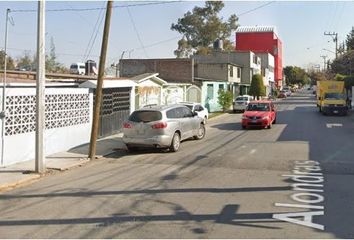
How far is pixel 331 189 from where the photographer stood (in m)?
10.4

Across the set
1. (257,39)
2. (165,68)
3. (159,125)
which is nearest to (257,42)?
(257,39)

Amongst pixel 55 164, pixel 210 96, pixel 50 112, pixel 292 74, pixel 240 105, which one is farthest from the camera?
pixel 292 74

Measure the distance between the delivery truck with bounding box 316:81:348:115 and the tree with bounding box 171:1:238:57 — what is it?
38270 millimetres

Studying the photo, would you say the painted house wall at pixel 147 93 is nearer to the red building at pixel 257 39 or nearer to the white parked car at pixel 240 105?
the white parked car at pixel 240 105

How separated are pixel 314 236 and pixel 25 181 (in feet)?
24.2

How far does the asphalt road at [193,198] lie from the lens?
7.46 m

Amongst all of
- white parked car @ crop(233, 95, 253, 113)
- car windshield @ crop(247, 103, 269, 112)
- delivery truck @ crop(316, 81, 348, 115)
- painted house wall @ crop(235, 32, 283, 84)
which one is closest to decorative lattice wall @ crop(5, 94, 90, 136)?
car windshield @ crop(247, 103, 269, 112)

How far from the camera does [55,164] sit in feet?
46.6

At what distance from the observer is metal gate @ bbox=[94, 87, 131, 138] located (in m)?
20.7

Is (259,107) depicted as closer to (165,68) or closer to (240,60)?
(165,68)

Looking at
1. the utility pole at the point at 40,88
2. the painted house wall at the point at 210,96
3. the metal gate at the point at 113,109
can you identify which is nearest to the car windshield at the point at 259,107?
the metal gate at the point at 113,109

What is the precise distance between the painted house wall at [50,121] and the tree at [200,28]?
57.8m

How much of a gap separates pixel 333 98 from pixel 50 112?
26122 mm

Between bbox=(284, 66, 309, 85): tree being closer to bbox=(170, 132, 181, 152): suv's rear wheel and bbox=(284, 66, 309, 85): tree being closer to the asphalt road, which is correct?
bbox=(170, 132, 181, 152): suv's rear wheel
